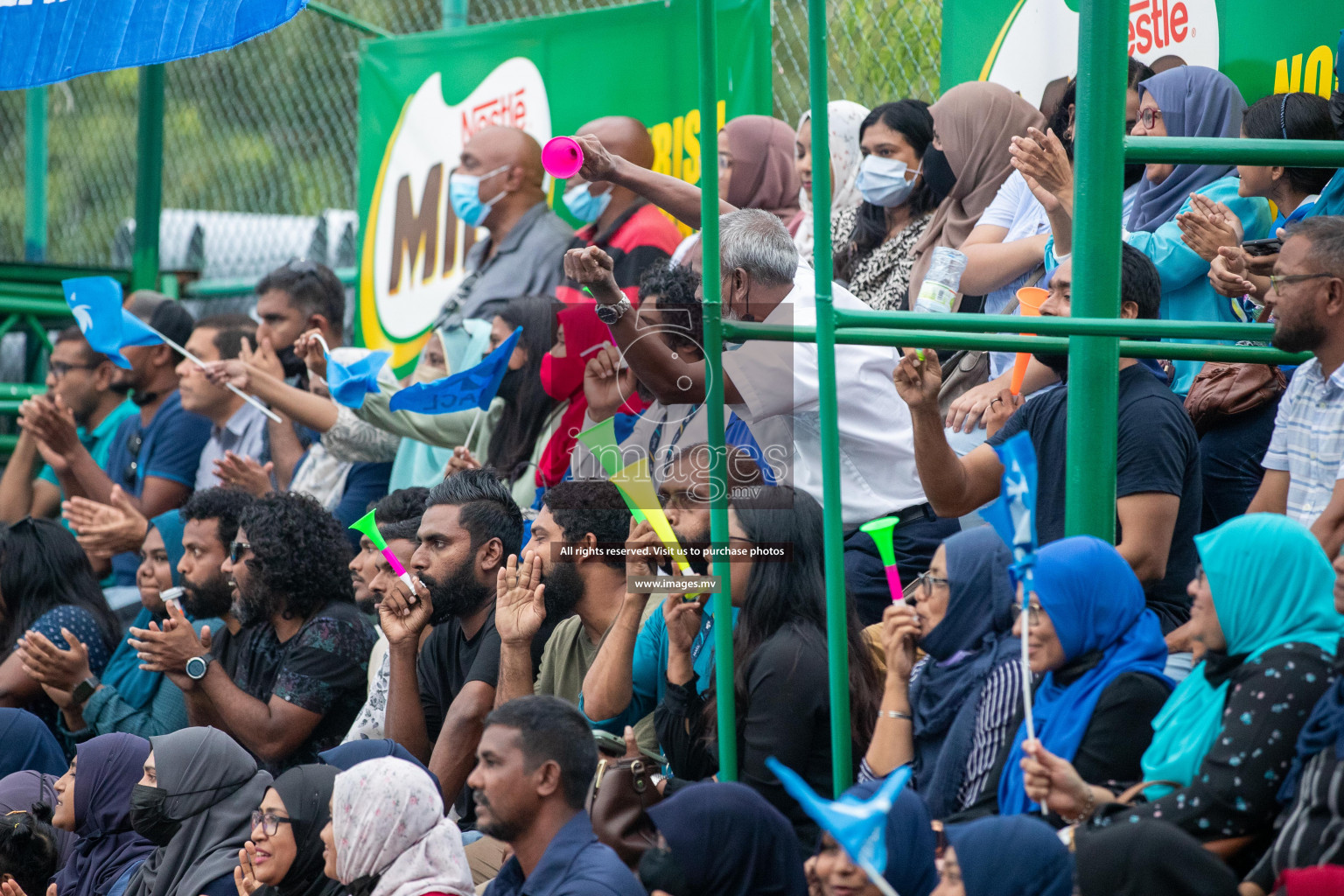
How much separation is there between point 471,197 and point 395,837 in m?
3.58

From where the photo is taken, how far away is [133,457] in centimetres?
700

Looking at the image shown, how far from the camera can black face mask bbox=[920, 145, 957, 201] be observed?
4926 mm

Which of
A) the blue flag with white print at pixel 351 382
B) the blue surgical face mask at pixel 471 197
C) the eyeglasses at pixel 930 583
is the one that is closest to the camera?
the eyeglasses at pixel 930 583

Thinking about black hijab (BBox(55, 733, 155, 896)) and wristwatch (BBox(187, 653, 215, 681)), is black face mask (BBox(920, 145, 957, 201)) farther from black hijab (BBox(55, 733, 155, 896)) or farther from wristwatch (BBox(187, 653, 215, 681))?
black hijab (BBox(55, 733, 155, 896))

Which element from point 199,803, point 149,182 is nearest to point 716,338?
point 199,803

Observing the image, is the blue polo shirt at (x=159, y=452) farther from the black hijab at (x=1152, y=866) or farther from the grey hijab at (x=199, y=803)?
the black hijab at (x=1152, y=866)

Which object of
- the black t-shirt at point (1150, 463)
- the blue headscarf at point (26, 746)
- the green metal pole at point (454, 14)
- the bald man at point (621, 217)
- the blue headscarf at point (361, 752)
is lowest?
the blue headscarf at point (26, 746)

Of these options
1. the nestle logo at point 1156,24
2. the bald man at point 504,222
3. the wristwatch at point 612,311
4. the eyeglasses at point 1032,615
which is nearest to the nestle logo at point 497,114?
the bald man at point 504,222

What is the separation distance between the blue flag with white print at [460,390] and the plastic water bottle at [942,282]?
66.6 inches

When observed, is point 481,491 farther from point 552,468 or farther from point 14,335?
point 14,335

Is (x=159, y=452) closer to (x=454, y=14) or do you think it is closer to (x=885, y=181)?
(x=454, y=14)

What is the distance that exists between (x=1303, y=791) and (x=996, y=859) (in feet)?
1.64

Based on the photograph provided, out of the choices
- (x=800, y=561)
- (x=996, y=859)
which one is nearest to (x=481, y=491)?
(x=800, y=561)

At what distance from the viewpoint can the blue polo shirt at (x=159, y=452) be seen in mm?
6785
